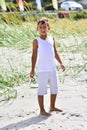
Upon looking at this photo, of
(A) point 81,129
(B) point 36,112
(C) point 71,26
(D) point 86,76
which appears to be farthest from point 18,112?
(C) point 71,26

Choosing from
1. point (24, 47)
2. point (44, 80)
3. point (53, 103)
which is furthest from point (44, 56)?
point (24, 47)

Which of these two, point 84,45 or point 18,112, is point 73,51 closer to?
point 84,45

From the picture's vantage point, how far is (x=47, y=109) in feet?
16.9

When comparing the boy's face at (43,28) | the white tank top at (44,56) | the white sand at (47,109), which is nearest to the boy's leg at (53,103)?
the white sand at (47,109)

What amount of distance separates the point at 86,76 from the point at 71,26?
19.8 feet

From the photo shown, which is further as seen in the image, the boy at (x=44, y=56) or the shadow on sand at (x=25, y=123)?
the boy at (x=44, y=56)

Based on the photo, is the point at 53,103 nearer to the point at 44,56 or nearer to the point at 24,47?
the point at 44,56

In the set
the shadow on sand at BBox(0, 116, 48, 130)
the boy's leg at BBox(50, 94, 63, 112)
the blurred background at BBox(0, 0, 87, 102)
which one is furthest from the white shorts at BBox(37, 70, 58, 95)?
the blurred background at BBox(0, 0, 87, 102)

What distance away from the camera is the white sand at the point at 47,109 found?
4520mm

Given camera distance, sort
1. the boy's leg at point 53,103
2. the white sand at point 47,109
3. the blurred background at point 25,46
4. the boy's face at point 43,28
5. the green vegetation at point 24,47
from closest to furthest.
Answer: the white sand at point 47,109
the boy's face at point 43,28
the boy's leg at point 53,103
the blurred background at point 25,46
the green vegetation at point 24,47

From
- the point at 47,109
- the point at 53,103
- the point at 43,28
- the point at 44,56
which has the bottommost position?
the point at 47,109

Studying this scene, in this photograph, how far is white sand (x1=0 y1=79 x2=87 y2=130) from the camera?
4520mm

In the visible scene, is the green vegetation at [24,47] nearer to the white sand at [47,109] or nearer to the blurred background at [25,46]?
the blurred background at [25,46]

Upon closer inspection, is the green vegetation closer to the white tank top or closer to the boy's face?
the white tank top
